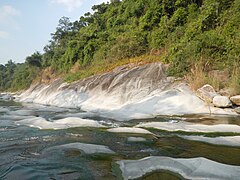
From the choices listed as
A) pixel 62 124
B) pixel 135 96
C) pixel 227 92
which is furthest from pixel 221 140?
pixel 135 96

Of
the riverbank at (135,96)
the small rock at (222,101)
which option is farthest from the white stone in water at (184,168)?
the small rock at (222,101)

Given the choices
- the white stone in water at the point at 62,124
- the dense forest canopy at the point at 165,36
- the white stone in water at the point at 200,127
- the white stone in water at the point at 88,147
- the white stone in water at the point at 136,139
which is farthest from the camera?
the dense forest canopy at the point at 165,36

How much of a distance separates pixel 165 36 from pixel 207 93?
29.3ft

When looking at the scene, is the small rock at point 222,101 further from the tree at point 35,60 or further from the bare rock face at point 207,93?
the tree at point 35,60

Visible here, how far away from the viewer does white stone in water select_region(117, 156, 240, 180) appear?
11.7ft

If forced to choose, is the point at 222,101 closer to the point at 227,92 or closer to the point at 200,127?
the point at 227,92

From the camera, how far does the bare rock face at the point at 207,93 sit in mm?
10116

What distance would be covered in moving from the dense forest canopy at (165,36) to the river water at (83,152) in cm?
707

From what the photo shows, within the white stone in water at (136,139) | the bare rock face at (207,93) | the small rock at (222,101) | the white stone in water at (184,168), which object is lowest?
the white stone in water at (184,168)

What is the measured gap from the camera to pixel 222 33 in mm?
13695

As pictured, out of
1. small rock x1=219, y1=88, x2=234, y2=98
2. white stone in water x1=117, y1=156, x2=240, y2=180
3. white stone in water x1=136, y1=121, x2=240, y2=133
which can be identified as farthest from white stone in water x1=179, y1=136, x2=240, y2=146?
small rock x1=219, y1=88, x2=234, y2=98

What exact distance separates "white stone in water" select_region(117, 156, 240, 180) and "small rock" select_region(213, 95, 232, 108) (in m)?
6.06

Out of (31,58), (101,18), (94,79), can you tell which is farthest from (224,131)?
(31,58)

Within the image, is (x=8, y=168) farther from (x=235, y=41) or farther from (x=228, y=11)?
(x=228, y=11)
